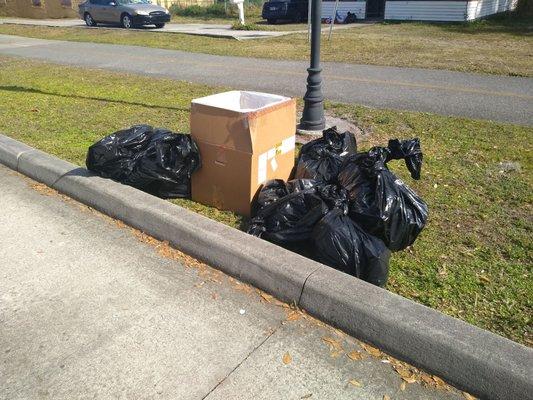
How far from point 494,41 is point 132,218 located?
15.5 m

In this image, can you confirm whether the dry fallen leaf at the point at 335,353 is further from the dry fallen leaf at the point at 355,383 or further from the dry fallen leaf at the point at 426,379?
the dry fallen leaf at the point at 426,379

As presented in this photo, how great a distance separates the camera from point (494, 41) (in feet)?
52.1

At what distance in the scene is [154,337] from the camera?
2.73m

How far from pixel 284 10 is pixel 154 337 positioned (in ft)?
78.9

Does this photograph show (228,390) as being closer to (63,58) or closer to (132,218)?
(132,218)

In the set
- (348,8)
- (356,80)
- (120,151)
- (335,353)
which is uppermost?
(348,8)

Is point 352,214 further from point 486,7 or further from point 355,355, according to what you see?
point 486,7

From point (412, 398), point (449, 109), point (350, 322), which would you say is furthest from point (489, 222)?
point (449, 109)

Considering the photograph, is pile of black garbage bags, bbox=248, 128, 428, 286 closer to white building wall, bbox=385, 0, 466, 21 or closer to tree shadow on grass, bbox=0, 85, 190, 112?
tree shadow on grass, bbox=0, 85, 190, 112

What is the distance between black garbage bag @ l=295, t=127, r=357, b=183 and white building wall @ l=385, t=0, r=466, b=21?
2046cm

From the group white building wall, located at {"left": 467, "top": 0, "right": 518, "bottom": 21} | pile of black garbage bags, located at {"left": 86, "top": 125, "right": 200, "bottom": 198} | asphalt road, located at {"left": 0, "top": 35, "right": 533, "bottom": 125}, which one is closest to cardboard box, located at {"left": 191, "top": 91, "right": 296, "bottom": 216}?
pile of black garbage bags, located at {"left": 86, "top": 125, "right": 200, "bottom": 198}

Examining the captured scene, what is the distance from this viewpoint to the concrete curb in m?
2.29

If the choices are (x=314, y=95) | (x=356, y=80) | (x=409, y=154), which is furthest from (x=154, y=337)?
(x=356, y=80)

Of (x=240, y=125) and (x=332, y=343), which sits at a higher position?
(x=240, y=125)
